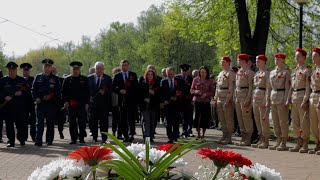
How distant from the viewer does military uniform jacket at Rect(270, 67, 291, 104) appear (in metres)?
12.3

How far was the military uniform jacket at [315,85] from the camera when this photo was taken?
11.4 meters

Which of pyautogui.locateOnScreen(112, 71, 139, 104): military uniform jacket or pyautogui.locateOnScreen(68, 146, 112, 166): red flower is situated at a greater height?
pyautogui.locateOnScreen(112, 71, 139, 104): military uniform jacket

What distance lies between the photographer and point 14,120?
1416 cm

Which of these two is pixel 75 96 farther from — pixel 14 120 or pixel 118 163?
pixel 118 163

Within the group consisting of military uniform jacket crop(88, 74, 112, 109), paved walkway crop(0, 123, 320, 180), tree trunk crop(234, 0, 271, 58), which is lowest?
paved walkway crop(0, 123, 320, 180)

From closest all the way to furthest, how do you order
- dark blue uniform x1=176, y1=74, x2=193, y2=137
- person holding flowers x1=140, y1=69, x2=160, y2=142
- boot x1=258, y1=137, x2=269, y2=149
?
boot x1=258, y1=137, x2=269, y2=149
person holding flowers x1=140, y1=69, x2=160, y2=142
dark blue uniform x1=176, y1=74, x2=193, y2=137

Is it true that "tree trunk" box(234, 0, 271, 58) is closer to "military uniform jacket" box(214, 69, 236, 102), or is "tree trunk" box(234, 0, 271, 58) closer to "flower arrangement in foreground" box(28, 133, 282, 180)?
"military uniform jacket" box(214, 69, 236, 102)

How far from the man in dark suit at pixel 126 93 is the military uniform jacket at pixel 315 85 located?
4.71 m

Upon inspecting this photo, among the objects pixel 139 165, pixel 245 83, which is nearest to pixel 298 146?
pixel 245 83

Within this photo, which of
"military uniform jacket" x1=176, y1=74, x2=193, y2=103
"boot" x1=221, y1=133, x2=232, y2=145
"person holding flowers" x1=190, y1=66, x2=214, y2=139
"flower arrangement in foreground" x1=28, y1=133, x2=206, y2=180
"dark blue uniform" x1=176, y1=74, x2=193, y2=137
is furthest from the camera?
"dark blue uniform" x1=176, y1=74, x2=193, y2=137

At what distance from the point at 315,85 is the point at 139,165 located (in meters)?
9.60

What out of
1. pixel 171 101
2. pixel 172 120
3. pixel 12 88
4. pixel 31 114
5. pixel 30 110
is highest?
pixel 12 88

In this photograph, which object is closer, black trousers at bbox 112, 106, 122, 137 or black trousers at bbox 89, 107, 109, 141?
black trousers at bbox 89, 107, 109, 141

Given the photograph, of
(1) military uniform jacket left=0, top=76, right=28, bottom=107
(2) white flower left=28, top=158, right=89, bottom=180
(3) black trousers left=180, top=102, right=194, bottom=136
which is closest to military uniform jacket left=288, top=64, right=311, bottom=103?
(3) black trousers left=180, top=102, right=194, bottom=136
